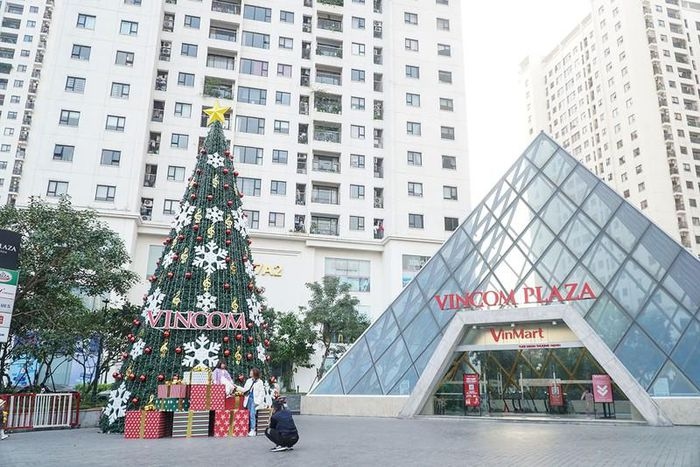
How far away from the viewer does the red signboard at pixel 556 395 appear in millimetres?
20942

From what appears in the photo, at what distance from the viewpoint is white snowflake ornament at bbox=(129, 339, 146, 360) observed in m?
15.2

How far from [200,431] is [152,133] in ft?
113

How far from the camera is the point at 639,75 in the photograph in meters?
73.3

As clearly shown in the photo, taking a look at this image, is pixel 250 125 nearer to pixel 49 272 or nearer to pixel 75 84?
pixel 75 84

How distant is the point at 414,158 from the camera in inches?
1839

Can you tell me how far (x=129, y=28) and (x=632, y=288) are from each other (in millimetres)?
42046

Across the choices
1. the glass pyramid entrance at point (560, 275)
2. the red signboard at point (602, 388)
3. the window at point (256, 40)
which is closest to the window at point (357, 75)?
the window at point (256, 40)

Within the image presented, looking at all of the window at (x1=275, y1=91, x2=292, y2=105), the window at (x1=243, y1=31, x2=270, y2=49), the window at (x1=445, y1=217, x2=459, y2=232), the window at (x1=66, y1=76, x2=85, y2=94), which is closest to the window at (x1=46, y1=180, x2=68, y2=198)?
the window at (x1=66, y1=76, x2=85, y2=94)

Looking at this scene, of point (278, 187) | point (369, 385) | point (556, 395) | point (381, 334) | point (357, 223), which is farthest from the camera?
point (357, 223)

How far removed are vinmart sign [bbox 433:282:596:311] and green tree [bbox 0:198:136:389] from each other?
47.9ft

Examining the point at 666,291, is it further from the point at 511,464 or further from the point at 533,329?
the point at 511,464

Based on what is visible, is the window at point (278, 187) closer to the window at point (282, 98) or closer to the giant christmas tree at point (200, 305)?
the window at point (282, 98)

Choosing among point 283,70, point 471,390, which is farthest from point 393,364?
point 283,70

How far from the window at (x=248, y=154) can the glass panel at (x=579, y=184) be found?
28.0 meters
